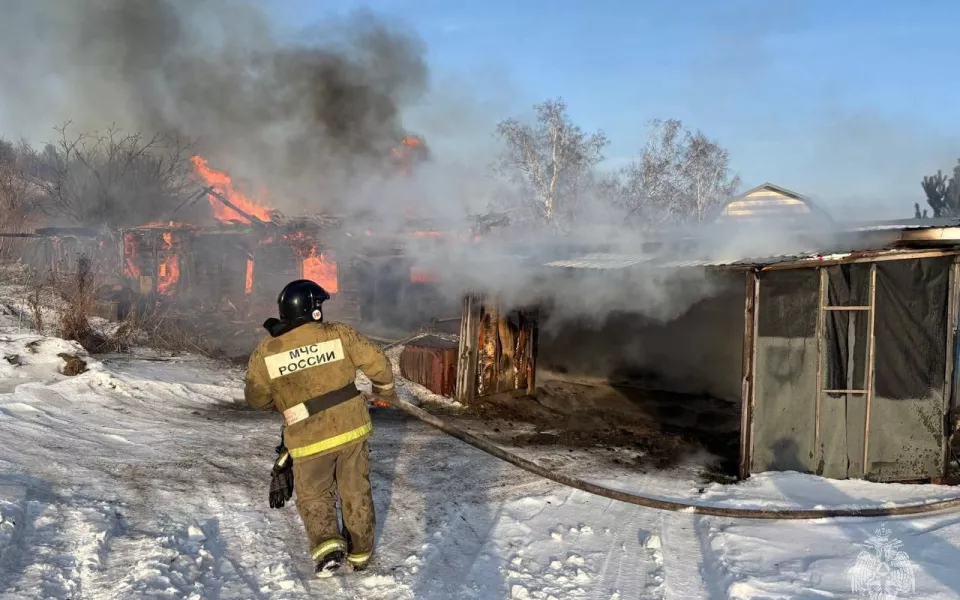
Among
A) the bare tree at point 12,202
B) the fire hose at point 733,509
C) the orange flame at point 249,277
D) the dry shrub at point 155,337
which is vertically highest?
the bare tree at point 12,202

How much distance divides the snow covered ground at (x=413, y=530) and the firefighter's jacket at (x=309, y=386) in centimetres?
89

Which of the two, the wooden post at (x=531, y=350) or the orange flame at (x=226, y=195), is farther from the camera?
the orange flame at (x=226, y=195)

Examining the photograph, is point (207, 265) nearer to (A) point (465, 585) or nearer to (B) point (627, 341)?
(B) point (627, 341)

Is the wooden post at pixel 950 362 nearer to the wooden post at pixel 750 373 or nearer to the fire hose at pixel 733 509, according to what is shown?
the fire hose at pixel 733 509

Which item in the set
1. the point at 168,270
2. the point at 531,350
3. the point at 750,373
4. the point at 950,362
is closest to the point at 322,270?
the point at 168,270

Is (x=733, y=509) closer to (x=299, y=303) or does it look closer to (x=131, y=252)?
(x=299, y=303)

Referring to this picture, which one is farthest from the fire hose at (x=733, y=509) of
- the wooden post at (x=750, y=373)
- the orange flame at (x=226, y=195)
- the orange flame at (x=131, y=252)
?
the orange flame at (x=226, y=195)

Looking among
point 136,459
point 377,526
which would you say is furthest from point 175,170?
point 377,526

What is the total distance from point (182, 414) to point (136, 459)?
7.99ft

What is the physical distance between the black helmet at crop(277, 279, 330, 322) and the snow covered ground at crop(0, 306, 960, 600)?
1.62m

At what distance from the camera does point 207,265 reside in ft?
76.3

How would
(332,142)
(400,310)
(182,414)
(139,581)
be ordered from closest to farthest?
(139,581) < (182,414) < (400,310) < (332,142)

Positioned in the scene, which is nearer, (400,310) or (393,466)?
(393,466)

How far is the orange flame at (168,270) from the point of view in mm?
23094
